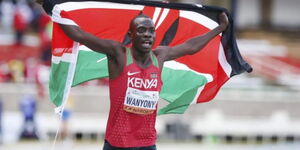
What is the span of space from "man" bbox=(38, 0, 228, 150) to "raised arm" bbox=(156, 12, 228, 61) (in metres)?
0.32

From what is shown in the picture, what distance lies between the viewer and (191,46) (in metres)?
8.30

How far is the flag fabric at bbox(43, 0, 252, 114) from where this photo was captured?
29.0 ft

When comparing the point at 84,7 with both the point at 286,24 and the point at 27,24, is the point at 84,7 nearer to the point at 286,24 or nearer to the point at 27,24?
the point at 27,24

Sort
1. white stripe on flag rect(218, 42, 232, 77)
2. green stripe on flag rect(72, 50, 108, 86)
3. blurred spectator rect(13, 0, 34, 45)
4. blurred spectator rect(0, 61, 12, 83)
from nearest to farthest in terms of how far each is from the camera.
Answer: green stripe on flag rect(72, 50, 108, 86)
white stripe on flag rect(218, 42, 232, 77)
blurred spectator rect(0, 61, 12, 83)
blurred spectator rect(13, 0, 34, 45)

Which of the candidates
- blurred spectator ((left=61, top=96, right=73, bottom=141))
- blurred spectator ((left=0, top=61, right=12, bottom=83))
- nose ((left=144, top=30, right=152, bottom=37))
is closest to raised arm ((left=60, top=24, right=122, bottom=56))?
nose ((left=144, top=30, right=152, bottom=37))

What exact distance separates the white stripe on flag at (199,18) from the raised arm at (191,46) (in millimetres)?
175

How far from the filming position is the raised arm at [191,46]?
796 cm

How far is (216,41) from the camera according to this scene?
29.7ft

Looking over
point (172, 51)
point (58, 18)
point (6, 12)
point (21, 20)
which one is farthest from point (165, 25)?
point (6, 12)

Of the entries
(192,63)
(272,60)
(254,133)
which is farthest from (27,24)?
(192,63)

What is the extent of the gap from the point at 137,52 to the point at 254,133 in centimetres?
1400

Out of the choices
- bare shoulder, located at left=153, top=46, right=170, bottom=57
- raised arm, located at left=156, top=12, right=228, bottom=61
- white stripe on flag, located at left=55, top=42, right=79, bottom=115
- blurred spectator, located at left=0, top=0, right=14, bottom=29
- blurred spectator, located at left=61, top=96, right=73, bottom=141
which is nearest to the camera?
bare shoulder, located at left=153, top=46, right=170, bottom=57

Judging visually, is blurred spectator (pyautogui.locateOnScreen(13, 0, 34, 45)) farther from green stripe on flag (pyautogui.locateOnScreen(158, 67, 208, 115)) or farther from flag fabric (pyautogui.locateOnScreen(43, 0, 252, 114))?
green stripe on flag (pyautogui.locateOnScreen(158, 67, 208, 115))

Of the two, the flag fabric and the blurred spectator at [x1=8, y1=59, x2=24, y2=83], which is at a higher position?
the flag fabric
